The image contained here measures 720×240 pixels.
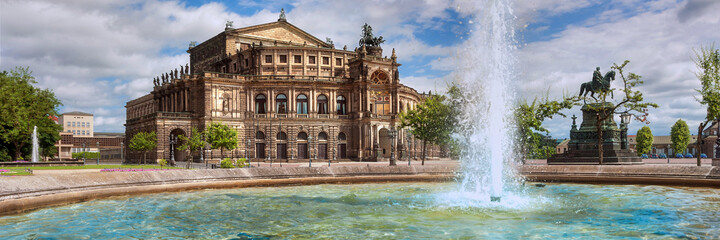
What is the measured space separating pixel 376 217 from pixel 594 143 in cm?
2601

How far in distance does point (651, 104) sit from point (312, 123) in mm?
46971

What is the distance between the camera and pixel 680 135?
10688cm

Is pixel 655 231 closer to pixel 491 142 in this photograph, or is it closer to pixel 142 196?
pixel 491 142

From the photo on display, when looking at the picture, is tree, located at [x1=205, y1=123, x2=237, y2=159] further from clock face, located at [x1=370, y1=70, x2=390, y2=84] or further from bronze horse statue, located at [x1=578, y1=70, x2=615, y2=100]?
bronze horse statue, located at [x1=578, y1=70, x2=615, y2=100]

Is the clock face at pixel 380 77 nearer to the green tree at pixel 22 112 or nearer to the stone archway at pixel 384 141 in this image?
the stone archway at pixel 384 141

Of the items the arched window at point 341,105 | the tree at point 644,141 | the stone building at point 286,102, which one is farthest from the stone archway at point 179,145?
the tree at point 644,141

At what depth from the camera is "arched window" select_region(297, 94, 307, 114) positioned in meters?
73.7

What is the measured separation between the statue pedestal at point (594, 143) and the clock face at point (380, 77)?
46429 mm

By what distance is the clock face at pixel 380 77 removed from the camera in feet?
258

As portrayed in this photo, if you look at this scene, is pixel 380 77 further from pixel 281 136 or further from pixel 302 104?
pixel 281 136

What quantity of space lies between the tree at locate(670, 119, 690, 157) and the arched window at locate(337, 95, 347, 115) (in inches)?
2885

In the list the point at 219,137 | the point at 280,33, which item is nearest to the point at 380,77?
the point at 280,33

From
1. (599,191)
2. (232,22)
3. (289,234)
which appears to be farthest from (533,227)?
(232,22)

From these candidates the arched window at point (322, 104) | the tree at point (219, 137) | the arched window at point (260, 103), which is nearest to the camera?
the tree at point (219, 137)
